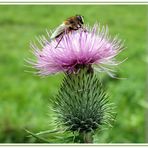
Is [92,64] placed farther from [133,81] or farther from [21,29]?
[21,29]

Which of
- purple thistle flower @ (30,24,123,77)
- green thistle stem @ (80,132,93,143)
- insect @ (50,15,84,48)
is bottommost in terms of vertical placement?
green thistle stem @ (80,132,93,143)

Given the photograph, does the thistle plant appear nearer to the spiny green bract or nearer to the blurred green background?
the spiny green bract

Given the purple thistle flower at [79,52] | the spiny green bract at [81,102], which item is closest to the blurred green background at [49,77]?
the spiny green bract at [81,102]

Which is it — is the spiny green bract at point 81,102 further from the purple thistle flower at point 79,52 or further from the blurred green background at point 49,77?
the blurred green background at point 49,77

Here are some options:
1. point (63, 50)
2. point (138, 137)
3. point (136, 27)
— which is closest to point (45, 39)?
point (63, 50)

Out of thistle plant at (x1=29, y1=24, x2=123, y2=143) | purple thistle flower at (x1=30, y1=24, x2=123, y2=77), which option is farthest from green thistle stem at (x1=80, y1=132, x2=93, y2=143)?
purple thistle flower at (x1=30, y1=24, x2=123, y2=77)
